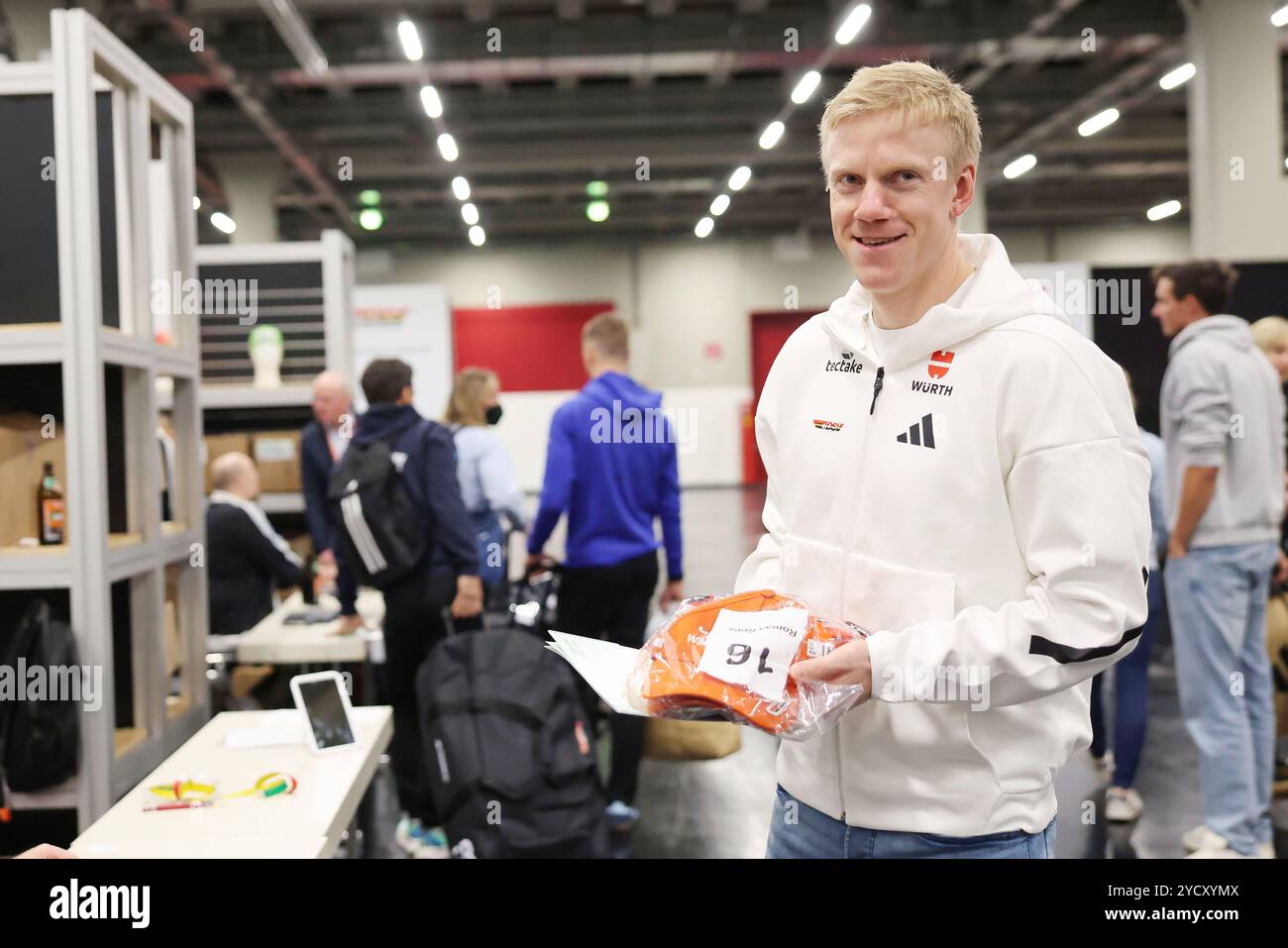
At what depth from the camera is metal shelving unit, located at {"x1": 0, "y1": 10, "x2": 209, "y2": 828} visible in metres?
2.50

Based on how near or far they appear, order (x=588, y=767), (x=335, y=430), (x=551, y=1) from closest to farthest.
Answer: (x=588, y=767) < (x=335, y=430) < (x=551, y=1)

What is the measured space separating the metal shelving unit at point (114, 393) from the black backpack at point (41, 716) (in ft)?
0.15

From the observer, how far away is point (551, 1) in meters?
9.19

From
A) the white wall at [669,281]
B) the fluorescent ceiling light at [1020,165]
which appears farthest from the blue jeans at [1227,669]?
the white wall at [669,281]

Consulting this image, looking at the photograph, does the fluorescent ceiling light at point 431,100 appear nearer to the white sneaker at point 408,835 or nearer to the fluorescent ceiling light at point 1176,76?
the fluorescent ceiling light at point 1176,76

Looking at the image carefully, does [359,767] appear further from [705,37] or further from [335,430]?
[705,37]

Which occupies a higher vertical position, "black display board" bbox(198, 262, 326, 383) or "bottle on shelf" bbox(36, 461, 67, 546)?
"black display board" bbox(198, 262, 326, 383)

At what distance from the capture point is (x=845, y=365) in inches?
50.3

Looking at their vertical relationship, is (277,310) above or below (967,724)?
above

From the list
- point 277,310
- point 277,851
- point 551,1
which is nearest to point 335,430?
point 277,310

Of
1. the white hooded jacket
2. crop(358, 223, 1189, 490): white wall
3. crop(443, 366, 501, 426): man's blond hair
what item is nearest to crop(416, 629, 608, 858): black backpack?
the white hooded jacket

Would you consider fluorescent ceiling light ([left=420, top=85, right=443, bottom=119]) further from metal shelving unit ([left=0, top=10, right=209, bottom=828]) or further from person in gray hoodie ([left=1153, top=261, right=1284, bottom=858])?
person in gray hoodie ([left=1153, top=261, right=1284, bottom=858])

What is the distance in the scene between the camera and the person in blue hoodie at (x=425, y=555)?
352cm
